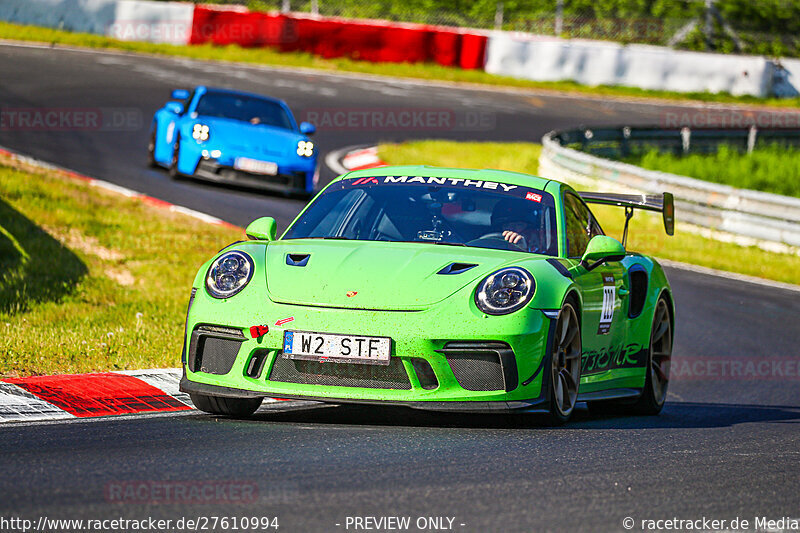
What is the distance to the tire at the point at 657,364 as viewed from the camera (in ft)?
26.0

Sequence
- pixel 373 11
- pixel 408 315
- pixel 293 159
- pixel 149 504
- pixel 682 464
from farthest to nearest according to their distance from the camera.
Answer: pixel 373 11
pixel 293 159
pixel 408 315
pixel 682 464
pixel 149 504

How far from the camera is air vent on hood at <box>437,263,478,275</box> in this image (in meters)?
6.04

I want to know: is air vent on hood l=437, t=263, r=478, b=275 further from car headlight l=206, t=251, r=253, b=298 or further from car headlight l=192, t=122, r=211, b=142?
car headlight l=192, t=122, r=211, b=142

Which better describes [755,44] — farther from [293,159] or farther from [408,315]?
[408,315]

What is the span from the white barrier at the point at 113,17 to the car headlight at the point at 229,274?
26588 millimetres

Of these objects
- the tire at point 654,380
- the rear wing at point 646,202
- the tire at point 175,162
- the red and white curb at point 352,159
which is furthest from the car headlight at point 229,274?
the red and white curb at point 352,159

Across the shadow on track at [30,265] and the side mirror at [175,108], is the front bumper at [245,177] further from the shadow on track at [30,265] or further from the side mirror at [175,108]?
the shadow on track at [30,265]

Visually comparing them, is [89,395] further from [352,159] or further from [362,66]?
[362,66]

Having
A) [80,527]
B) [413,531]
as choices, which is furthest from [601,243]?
[80,527]

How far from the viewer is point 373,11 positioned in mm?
33938

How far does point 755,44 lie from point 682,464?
102 ft

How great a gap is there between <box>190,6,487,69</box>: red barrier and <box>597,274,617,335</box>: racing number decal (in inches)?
1054

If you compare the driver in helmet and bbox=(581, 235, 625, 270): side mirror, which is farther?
the driver in helmet

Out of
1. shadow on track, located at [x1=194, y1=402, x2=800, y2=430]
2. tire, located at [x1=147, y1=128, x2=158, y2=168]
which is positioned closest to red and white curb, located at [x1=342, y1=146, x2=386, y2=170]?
tire, located at [x1=147, y1=128, x2=158, y2=168]
